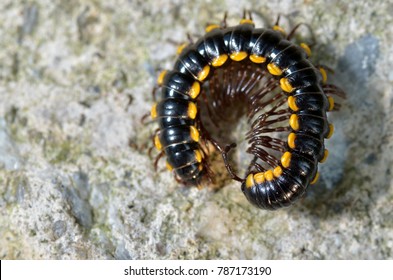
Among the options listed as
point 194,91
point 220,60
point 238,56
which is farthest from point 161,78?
point 238,56

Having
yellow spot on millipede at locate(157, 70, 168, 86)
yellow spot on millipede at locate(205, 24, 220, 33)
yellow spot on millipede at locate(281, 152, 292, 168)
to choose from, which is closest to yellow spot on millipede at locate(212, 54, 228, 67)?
yellow spot on millipede at locate(205, 24, 220, 33)

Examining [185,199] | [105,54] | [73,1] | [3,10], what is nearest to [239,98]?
[185,199]

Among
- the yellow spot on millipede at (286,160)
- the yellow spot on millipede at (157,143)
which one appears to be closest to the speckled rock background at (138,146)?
the yellow spot on millipede at (157,143)

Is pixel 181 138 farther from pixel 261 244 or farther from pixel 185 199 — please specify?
pixel 261 244

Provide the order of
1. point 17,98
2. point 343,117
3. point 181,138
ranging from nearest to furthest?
point 181,138, point 343,117, point 17,98

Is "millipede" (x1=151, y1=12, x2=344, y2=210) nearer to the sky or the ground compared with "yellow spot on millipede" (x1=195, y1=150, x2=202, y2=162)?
nearer to the sky

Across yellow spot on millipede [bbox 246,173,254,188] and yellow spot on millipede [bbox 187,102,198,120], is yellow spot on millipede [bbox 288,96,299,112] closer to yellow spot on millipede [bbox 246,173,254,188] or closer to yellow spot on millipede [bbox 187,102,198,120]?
yellow spot on millipede [bbox 246,173,254,188]
